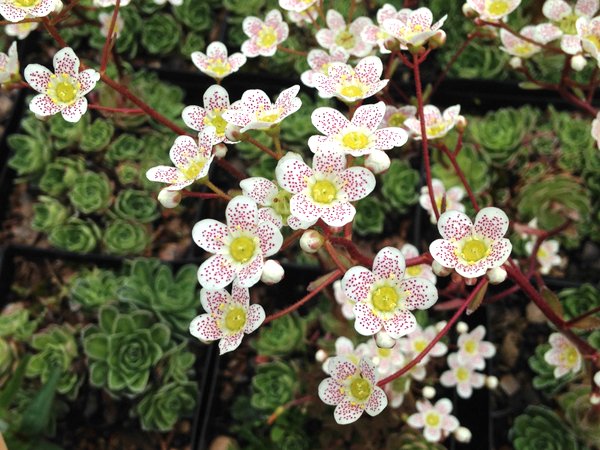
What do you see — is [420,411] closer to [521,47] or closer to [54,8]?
[521,47]

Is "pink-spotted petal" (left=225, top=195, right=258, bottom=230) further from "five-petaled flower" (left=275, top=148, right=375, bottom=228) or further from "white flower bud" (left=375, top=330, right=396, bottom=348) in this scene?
"white flower bud" (left=375, top=330, right=396, bottom=348)

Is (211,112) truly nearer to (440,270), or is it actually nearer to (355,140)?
(355,140)

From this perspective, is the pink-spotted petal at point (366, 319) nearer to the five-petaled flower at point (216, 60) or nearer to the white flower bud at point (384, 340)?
the white flower bud at point (384, 340)

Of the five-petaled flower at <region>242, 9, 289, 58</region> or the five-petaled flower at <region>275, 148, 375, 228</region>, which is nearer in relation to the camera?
the five-petaled flower at <region>275, 148, 375, 228</region>

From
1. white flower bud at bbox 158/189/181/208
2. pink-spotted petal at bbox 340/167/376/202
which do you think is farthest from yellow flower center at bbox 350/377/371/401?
white flower bud at bbox 158/189/181/208

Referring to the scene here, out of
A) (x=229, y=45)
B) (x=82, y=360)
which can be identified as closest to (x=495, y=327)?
(x=82, y=360)

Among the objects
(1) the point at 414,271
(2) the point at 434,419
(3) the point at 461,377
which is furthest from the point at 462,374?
(1) the point at 414,271
